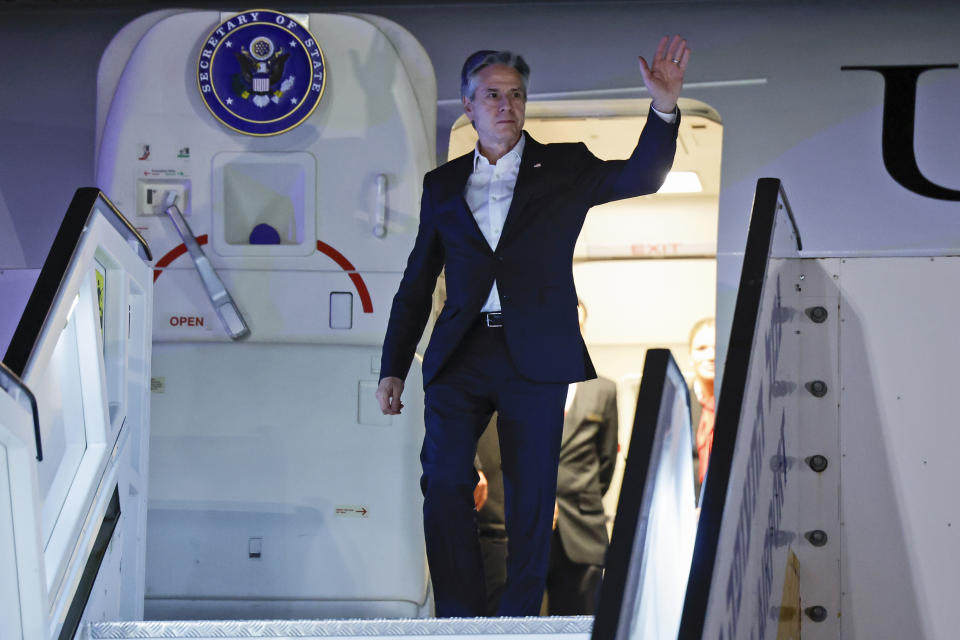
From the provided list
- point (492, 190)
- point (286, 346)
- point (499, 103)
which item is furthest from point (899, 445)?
point (286, 346)

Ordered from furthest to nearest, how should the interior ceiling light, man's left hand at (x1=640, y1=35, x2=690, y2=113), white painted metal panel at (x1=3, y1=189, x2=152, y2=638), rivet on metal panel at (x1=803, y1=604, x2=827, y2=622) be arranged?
the interior ceiling light < rivet on metal panel at (x1=803, y1=604, x2=827, y2=622) < man's left hand at (x1=640, y1=35, x2=690, y2=113) < white painted metal panel at (x1=3, y1=189, x2=152, y2=638)

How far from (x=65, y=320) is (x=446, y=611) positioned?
46.8 inches

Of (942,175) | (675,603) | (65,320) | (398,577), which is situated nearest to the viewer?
(675,603)

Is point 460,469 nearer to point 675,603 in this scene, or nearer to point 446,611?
point 446,611

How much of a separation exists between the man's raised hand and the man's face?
70cm

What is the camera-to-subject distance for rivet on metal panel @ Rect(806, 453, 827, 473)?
3.39 m

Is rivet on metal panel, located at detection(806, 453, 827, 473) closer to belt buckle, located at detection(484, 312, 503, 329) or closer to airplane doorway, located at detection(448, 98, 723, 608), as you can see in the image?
belt buckle, located at detection(484, 312, 503, 329)

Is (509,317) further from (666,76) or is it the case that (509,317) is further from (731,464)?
(731,464)

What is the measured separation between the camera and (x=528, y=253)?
332 cm

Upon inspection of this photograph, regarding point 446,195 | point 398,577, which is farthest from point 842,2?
point 398,577

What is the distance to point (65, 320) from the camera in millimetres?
2844

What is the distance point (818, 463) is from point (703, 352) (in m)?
3.22

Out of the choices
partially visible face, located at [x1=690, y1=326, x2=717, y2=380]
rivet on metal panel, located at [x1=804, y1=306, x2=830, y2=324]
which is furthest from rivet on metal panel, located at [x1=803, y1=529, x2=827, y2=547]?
partially visible face, located at [x1=690, y1=326, x2=717, y2=380]

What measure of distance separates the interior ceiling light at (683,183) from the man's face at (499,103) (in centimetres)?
377
